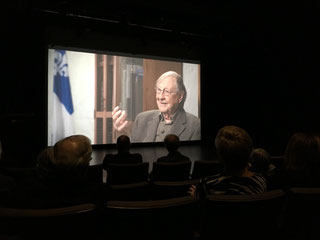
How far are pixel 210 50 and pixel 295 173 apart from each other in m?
7.24

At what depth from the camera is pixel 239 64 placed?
8008 mm

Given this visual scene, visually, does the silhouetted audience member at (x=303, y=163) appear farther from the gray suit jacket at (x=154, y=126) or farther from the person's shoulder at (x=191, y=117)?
the person's shoulder at (x=191, y=117)

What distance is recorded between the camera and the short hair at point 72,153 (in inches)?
55.7

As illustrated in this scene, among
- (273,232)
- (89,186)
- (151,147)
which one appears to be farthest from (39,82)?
(273,232)

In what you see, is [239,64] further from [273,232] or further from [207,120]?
[273,232]

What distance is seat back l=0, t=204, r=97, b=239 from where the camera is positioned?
3.46 feet

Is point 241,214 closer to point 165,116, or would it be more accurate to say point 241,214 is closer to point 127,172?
point 127,172

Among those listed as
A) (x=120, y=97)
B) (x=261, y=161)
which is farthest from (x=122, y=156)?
(x=120, y=97)

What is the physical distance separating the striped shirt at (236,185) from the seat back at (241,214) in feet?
0.40

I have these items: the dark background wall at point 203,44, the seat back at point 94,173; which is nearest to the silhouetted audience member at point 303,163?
the seat back at point 94,173

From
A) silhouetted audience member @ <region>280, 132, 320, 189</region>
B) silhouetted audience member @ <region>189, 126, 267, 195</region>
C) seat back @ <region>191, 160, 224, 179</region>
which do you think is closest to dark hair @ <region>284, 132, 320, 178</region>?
silhouetted audience member @ <region>280, 132, 320, 189</region>

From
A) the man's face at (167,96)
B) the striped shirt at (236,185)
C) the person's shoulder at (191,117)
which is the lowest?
the striped shirt at (236,185)

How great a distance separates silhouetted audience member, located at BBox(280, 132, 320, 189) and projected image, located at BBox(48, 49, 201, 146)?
552 cm

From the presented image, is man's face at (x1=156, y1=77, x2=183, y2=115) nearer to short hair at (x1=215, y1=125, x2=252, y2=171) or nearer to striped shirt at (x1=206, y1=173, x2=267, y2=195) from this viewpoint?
short hair at (x1=215, y1=125, x2=252, y2=171)
